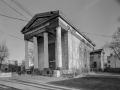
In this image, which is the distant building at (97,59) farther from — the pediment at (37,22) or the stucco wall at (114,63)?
the pediment at (37,22)

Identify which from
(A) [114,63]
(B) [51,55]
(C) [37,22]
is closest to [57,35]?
(C) [37,22]

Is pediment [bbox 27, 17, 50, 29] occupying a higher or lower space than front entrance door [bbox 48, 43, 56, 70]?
higher

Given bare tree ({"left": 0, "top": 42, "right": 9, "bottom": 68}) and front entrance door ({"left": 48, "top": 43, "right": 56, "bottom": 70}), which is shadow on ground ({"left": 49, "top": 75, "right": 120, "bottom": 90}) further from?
bare tree ({"left": 0, "top": 42, "right": 9, "bottom": 68})

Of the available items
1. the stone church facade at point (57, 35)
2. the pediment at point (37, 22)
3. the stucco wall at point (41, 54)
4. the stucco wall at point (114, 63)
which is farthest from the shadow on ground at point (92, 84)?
the stucco wall at point (114, 63)

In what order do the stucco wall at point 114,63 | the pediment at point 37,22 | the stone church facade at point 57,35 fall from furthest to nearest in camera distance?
the stucco wall at point 114,63 → the pediment at point 37,22 → the stone church facade at point 57,35

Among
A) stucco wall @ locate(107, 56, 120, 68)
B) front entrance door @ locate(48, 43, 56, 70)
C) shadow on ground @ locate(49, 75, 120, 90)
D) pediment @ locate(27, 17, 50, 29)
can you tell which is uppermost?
pediment @ locate(27, 17, 50, 29)

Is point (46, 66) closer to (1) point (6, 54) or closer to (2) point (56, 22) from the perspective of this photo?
(2) point (56, 22)

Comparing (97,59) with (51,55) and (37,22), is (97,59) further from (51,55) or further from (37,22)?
(37,22)

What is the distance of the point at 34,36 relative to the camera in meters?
26.6

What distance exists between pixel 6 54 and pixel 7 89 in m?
32.8

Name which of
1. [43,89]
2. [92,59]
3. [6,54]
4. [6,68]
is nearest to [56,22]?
[43,89]

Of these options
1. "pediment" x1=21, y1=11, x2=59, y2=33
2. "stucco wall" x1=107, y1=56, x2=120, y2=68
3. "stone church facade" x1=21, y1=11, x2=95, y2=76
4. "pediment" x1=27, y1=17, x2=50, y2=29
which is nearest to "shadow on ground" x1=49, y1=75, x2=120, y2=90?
"stone church facade" x1=21, y1=11, x2=95, y2=76

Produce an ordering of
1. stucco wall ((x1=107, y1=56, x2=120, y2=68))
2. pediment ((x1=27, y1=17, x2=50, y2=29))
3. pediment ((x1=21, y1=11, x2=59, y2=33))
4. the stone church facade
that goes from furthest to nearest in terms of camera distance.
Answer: stucco wall ((x1=107, y1=56, x2=120, y2=68)), pediment ((x1=27, y1=17, x2=50, y2=29)), pediment ((x1=21, y1=11, x2=59, y2=33)), the stone church facade

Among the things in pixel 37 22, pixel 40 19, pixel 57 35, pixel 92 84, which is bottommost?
pixel 92 84
